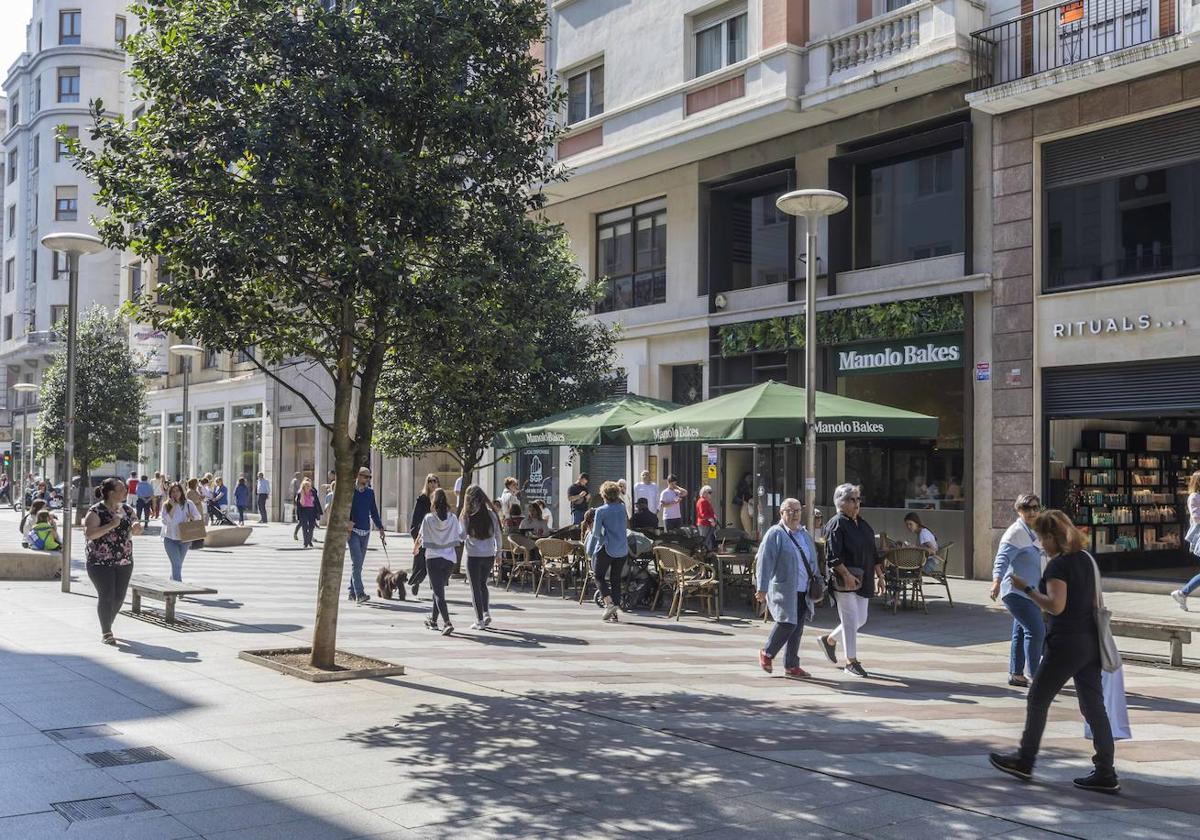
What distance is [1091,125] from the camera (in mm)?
17484

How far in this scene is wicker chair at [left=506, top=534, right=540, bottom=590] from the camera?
1753 centimetres

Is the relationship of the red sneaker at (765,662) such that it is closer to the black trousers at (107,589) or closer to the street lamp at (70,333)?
the black trousers at (107,589)

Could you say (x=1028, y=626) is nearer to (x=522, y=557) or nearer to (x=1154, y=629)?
(x=1154, y=629)

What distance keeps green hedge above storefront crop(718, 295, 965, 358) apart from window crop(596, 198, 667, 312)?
2.85 meters

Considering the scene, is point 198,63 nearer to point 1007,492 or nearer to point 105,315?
point 1007,492

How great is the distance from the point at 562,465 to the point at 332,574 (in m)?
17.7

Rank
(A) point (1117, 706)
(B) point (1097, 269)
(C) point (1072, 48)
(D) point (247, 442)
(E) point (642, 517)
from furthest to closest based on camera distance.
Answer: (D) point (247, 442)
(E) point (642, 517)
(C) point (1072, 48)
(B) point (1097, 269)
(A) point (1117, 706)

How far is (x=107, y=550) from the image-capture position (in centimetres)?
1172

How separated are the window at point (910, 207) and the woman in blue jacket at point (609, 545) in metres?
8.80

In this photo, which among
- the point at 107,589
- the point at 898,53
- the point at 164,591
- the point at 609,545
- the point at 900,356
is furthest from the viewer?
the point at 900,356

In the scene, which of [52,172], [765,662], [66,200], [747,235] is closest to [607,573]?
[765,662]

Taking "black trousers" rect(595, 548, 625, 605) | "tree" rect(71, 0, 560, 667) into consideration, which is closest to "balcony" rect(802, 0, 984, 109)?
"black trousers" rect(595, 548, 625, 605)

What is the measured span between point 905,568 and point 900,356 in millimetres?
6336

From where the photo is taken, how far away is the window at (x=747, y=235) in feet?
75.1
